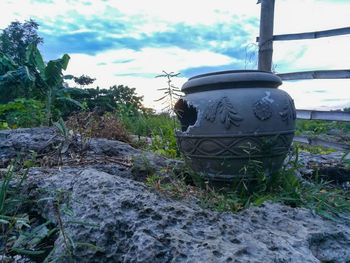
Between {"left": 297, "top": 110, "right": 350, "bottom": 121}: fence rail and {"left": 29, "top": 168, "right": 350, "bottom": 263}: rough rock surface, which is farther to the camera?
{"left": 297, "top": 110, "right": 350, "bottom": 121}: fence rail

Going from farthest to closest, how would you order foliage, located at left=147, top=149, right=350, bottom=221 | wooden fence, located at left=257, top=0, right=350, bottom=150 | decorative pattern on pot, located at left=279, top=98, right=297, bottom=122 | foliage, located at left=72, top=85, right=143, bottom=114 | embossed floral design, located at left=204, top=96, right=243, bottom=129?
foliage, located at left=72, top=85, right=143, bottom=114 → wooden fence, located at left=257, top=0, right=350, bottom=150 → decorative pattern on pot, located at left=279, top=98, right=297, bottom=122 → embossed floral design, located at left=204, top=96, right=243, bottom=129 → foliage, located at left=147, top=149, right=350, bottom=221

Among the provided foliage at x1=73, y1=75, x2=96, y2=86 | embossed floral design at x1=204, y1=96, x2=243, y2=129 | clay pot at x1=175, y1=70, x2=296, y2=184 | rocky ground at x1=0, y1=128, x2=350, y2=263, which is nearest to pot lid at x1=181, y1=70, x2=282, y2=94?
clay pot at x1=175, y1=70, x2=296, y2=184

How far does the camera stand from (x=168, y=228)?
1314 mm

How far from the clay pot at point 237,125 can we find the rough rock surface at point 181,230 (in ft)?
1.61

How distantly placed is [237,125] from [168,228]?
109 cm

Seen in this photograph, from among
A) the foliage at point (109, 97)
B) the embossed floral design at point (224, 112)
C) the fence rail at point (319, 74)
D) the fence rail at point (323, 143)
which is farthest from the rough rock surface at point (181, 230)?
the foliage at point (109, 97)

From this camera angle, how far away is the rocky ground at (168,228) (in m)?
1.17

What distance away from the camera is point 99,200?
148 centimetres

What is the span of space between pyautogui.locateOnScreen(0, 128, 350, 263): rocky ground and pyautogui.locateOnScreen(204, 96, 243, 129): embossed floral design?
681mm

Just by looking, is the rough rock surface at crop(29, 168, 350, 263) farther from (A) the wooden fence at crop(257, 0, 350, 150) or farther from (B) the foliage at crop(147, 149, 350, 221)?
(A) the wooden fence at crop(257, 0, 350, 150)

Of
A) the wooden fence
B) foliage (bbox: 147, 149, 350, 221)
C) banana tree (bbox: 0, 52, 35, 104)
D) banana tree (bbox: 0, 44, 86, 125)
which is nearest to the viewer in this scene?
foliage (bbox: 147, 149, 350, 221)

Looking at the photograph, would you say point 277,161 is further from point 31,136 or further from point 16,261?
point 31,136

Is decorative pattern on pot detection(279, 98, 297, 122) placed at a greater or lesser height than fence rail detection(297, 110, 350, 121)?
greater

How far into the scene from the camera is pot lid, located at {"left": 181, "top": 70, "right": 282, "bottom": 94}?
7.11 ft
